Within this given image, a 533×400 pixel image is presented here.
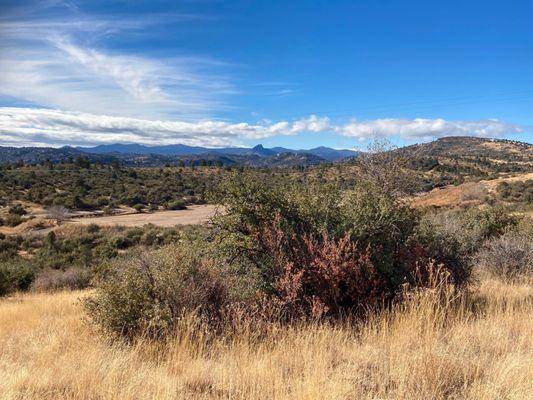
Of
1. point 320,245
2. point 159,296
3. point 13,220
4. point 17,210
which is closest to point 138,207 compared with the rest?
point 17,210

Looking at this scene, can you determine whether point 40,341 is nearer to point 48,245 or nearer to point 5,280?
point 5,280

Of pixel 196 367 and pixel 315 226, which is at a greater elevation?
pixel 315 226

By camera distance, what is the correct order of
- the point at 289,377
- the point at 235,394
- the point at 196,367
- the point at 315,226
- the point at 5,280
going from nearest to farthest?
the point at 235,394 < the point at 289,377 < the point at 196,367 < the point at 315,226 < the point at 5,280

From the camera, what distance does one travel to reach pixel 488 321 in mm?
5941

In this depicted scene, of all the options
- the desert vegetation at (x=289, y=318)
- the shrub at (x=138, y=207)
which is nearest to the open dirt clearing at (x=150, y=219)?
the shrub at (x=138, y=207)

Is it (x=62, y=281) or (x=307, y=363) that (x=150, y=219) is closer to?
(x=62, y=281)

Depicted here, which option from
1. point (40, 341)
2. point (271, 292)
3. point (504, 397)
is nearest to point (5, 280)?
point (40, 341)

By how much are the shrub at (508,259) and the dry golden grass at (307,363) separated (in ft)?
13.5

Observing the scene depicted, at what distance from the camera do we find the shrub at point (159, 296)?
5887 millimetres

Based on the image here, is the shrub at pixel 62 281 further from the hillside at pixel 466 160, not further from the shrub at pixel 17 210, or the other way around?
the shrub at pixel 17 210

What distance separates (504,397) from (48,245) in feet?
122

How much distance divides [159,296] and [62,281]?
16.4m

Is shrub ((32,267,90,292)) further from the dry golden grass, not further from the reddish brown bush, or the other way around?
the reddish brown bush

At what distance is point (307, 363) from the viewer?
14.8 ft
